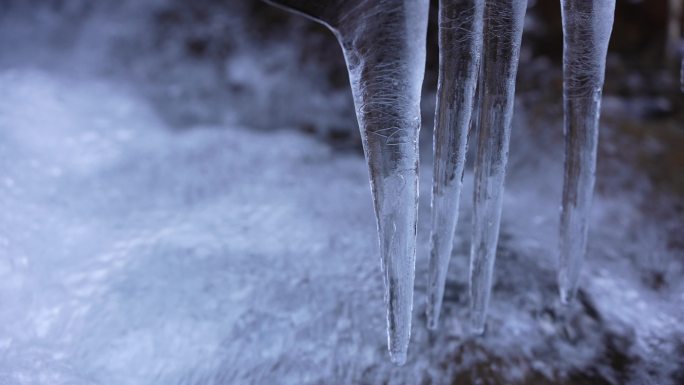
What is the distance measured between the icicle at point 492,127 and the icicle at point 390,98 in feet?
0.59

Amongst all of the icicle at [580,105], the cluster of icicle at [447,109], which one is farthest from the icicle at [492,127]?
the icicle at [580,105]

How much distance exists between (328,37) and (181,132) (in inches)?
34.7

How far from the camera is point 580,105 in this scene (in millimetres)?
1091

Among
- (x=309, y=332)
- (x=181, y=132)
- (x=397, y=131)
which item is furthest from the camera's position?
(x=181, y=132)

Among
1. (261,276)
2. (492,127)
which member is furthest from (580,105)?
(261,276)

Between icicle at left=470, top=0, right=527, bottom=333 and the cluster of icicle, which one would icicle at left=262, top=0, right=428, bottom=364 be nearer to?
the cluster of icicle

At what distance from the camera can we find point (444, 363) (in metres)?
1.18

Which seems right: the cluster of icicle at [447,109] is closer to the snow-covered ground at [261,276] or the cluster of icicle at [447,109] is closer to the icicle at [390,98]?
the icicle at [390,98]

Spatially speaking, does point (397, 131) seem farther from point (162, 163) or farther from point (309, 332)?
point (162, 163)

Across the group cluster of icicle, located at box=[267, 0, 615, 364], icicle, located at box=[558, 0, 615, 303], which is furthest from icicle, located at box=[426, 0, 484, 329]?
icicle, located at box=[558, 0, 615, 303]

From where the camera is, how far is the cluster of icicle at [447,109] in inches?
33.7

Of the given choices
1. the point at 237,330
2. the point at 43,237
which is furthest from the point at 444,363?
the point at 43,237

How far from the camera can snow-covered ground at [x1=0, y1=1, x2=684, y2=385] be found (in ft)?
3.85

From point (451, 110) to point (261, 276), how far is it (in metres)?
0.67
